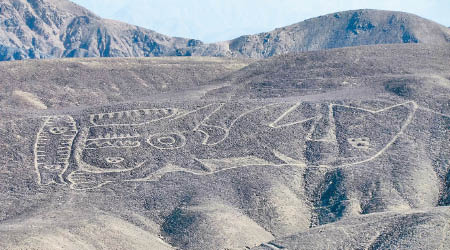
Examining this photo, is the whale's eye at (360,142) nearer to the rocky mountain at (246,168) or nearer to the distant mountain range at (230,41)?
the rocky mountain at (246,168)

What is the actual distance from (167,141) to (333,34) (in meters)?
116

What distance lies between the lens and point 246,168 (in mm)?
42281

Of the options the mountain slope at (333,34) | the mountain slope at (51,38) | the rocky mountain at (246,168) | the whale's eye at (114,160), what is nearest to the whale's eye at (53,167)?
the rocky mountain at (246,168)

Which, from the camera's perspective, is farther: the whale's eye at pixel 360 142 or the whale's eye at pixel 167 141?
the whale's eye at pixel 167 141

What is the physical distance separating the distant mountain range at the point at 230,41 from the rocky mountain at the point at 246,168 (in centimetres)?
9065

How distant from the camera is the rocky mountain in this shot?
33000 millimetres

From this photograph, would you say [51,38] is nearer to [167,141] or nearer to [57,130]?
[57,130]

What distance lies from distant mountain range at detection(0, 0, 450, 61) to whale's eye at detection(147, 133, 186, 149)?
329 feet

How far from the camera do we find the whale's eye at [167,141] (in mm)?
45250

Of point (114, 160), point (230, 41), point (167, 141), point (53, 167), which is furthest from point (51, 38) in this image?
point (114, 160)

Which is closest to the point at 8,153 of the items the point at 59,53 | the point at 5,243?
the point at 5,243

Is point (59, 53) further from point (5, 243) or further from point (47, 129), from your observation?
point (5, 243)

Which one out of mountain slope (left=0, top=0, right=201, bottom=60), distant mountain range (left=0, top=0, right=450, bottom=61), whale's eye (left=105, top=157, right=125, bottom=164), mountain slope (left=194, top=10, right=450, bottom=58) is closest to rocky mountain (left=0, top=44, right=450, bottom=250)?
whale's eye (left=105, top=157, right=125, bottom=164)

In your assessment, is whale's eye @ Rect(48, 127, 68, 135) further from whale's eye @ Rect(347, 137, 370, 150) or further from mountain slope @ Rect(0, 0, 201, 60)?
mountain slope @ Rect(0, 0, 201, 60)
